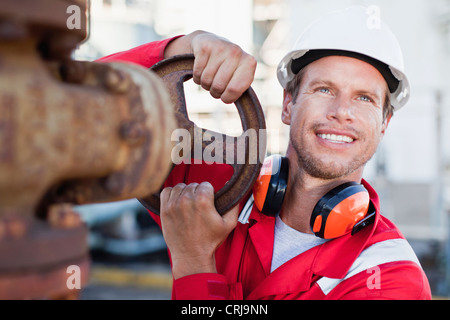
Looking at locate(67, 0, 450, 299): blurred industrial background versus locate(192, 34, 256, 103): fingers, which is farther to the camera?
locate(67, 0, 450, 299): blurred industrial background

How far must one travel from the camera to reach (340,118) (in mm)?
1809

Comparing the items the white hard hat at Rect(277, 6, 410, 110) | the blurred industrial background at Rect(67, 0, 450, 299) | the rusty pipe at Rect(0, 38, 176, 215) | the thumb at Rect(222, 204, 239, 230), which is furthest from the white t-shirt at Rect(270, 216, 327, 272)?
the blurred industrial background at Rect(67, 0, 450, 299)

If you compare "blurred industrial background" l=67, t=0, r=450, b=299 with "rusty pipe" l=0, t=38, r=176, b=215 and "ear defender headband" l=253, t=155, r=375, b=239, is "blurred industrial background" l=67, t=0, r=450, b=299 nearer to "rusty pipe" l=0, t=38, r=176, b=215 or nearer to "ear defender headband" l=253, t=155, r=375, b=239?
"ear defender headband" l=253, t=155, r=375, b=239

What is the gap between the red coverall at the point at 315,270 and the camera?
1.51m

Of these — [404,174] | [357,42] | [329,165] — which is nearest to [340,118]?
[329,165]

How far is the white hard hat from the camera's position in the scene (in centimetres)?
183

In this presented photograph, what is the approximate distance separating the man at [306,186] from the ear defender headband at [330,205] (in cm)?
9

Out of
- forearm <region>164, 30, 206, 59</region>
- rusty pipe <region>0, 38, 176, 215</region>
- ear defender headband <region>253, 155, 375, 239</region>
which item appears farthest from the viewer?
forearm <region>164, 30, 206, 59</region>

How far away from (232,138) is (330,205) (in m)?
0.44

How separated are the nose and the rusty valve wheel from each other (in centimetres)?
45
